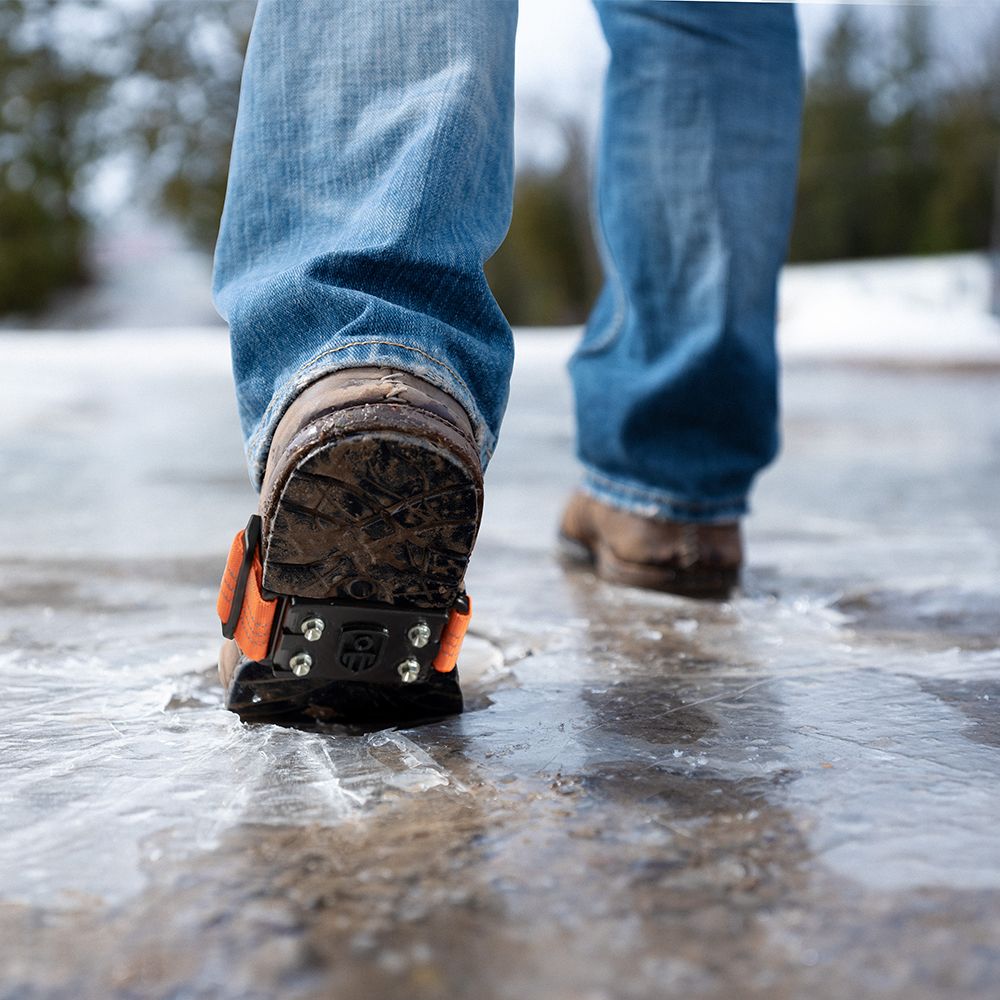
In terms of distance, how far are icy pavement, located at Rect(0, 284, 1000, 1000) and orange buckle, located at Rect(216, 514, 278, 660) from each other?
78 millimetres

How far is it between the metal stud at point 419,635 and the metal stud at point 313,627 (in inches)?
2.4

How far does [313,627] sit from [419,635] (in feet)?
0.24

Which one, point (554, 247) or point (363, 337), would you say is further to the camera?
point (554, 247)

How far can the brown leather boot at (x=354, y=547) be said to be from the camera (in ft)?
2.47

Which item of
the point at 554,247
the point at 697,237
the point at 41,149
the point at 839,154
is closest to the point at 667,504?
the point at 697,237

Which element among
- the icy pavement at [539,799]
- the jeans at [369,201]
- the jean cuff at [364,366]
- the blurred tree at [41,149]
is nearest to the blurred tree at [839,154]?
the blurred tree at [41,149]

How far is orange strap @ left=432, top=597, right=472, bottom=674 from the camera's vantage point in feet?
2.77

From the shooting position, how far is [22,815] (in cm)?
72

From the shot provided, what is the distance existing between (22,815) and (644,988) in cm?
40

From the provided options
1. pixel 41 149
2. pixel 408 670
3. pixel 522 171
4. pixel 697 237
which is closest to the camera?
pixel 408 670

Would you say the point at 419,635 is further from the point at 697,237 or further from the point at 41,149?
the point at 41,149

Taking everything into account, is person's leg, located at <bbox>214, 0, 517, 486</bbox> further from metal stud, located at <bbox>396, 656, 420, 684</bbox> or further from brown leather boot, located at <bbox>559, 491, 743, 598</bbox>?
brown leather boot, located at <bbox>559, 491, 743, 598</bbox>

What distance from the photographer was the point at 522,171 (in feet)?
66.0

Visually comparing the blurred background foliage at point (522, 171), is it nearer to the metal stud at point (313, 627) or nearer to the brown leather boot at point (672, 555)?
the brown leather boot at point (672, 555)
